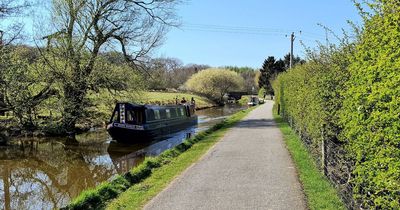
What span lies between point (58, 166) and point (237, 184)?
9990 millimetres

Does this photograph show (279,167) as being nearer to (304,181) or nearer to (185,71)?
(304,181)

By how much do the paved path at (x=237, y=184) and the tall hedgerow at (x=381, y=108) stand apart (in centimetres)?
311

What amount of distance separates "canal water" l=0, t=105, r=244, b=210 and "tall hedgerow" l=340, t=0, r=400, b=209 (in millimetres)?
8338

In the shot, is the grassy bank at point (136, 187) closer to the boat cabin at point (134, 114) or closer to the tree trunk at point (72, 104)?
the boat cabin at point (134, 114)

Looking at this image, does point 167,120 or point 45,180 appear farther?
point 167,120

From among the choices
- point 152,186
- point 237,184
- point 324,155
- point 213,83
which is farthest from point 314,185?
point 213,83

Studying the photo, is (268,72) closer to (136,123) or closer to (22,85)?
(136,123)

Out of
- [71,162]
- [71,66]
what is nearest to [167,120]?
[71,66]

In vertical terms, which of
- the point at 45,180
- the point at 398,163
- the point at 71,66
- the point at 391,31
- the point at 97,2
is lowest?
the point at 45,180

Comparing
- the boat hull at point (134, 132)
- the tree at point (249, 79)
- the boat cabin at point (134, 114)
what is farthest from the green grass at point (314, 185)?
the tree at point (249, 79)

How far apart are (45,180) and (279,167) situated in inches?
321

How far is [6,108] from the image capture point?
19.1 metres

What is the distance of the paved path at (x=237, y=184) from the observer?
25.5ft

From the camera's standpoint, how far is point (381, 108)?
424 centimetres
